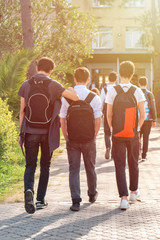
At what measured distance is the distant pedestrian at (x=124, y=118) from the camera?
6.73m

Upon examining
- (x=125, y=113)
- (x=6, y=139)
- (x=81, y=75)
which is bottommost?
(x=6, y=139)

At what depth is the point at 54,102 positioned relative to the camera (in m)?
6.43

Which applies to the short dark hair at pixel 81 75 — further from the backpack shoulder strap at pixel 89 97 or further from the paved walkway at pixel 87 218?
the paved walkway at pixel 87 218

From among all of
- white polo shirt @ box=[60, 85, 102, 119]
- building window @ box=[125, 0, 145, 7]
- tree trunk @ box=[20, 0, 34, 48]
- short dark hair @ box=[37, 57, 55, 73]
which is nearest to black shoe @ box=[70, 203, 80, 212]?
white polo shirt @ box=[60, 85, 102, 119]

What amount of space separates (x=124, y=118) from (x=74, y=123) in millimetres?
655

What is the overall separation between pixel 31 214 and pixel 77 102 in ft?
4.89

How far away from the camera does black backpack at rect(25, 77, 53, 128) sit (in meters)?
6.37

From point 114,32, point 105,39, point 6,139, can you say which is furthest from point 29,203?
point 114,32

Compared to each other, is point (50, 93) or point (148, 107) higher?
point (50, 93)

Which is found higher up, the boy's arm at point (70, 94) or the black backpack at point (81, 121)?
the boy's arm at point (70, 94)

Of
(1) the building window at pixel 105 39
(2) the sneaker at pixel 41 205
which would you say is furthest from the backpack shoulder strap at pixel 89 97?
(1) the building window at pixel 105 39

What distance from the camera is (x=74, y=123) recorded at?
6621mm

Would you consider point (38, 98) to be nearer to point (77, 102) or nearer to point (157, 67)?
point (77, 102)

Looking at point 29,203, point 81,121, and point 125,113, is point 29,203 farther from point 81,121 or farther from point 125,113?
point 125,113
